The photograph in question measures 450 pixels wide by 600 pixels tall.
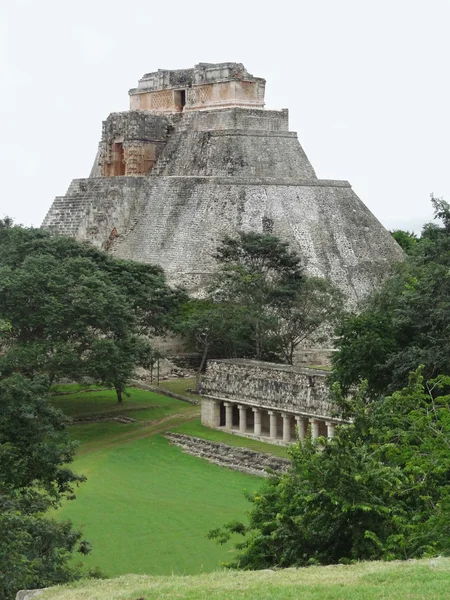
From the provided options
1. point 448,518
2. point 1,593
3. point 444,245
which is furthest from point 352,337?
point 1,593

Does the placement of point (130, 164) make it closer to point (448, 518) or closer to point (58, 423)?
point (58, 423)

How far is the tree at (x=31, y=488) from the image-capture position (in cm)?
1547

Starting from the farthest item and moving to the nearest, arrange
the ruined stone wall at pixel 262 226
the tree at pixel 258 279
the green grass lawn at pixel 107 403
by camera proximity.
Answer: the ruined stone wall at pixel 262 226 → the tree at pixel 258 279 → the green grass lawn at pixel 107 403

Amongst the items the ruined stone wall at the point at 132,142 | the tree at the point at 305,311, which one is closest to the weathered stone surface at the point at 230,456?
the tree at the point at 305,311

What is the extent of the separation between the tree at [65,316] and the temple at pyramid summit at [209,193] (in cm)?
849

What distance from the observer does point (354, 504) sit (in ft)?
49.8

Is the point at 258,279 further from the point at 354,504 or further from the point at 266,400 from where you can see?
the point at 354,504

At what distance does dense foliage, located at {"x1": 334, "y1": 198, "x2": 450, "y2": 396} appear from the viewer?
2369cm

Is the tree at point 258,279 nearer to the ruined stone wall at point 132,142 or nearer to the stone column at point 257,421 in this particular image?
the stone column at point 257,421

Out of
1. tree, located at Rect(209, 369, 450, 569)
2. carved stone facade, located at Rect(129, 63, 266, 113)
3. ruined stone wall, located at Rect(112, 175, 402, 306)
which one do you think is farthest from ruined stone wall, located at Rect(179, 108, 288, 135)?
tree, located at Rect(209, 369, 450, 569)

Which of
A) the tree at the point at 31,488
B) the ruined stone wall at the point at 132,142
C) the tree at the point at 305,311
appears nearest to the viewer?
the tree at the point at 31,488

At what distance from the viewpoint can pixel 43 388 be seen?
24.6 metres

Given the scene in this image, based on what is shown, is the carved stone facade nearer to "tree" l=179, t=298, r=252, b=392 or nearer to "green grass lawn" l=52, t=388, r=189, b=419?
"tree" l=179, t=298, r=252, b=392

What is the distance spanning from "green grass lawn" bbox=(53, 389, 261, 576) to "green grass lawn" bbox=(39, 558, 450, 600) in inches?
223
